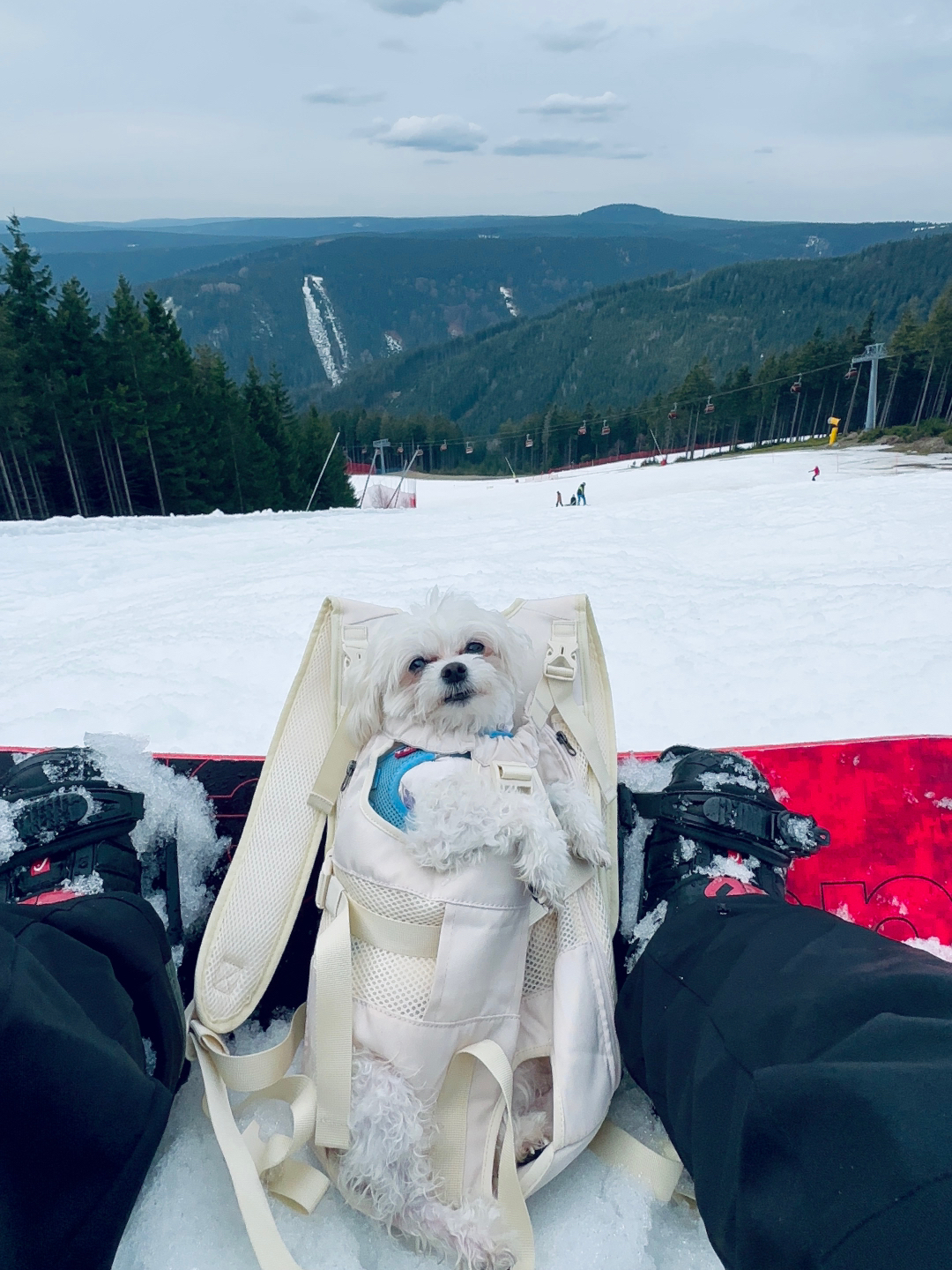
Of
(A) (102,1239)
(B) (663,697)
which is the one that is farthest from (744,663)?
(A) (102,1239)

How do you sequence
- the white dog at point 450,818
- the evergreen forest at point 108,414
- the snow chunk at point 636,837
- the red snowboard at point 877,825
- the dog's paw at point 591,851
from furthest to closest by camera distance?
the evergreen forest at point 108,414 → the red snowboard at point 877,825 → the snow chunk at point 636,837 → the dog's paw at point 591,851 → the white dog at point 450,818

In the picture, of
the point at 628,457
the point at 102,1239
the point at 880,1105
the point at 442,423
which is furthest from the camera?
the point at 442,423

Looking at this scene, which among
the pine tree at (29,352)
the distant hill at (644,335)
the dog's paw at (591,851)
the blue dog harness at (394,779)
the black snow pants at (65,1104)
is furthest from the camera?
the distant hill at (644,335)

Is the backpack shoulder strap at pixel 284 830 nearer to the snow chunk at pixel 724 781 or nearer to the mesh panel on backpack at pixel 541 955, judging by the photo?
the mesh panel on backpack at pixel 541 955

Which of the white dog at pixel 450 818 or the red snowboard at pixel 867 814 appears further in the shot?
the red snowboard at pixel 867 814

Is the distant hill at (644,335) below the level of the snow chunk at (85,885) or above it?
below

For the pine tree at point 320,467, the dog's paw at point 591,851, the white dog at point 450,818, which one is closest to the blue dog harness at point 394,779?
the white dog at point 450,818

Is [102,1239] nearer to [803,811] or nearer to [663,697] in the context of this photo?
[803,811]

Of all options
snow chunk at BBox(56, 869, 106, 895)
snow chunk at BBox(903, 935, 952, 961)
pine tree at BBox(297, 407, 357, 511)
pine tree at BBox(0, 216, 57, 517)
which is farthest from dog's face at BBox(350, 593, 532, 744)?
pine tree at BBox(297, 407, 357, 511)
